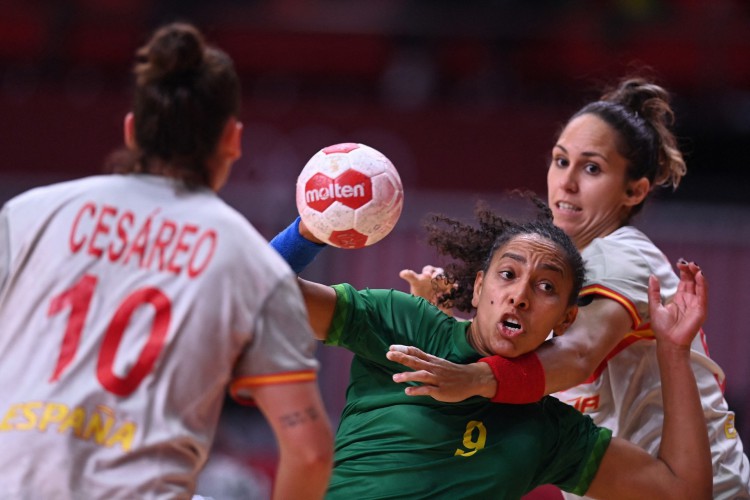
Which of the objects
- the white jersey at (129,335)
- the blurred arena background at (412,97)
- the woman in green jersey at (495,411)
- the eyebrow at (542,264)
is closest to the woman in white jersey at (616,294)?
the woman in green jersey at (495,411)

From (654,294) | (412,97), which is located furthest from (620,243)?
(412,97)

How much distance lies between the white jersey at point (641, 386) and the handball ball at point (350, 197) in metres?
0.84

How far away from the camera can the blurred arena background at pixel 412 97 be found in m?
8.23

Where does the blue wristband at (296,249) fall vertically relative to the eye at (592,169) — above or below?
Answer: below

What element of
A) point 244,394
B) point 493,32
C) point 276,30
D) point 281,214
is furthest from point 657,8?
point 244,394

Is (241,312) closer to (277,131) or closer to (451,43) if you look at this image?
(277,131)

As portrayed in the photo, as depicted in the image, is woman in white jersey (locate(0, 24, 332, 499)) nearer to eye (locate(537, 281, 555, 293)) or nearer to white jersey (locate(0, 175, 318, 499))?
white jersey (locate(0, 175, 318, 499))

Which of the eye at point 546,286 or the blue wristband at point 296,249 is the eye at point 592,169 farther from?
the blue wristband at point 296,249

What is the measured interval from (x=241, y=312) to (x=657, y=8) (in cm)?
869

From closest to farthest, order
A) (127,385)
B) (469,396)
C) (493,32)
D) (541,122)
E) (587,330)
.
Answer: (127,385) < (469,396) < (587,330) < (541,122) < (493,32)

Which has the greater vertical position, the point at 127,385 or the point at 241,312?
the point at 241,312

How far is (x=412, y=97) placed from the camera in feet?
34.2

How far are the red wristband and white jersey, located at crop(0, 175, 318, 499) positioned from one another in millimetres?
828

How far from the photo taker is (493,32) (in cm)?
1046
